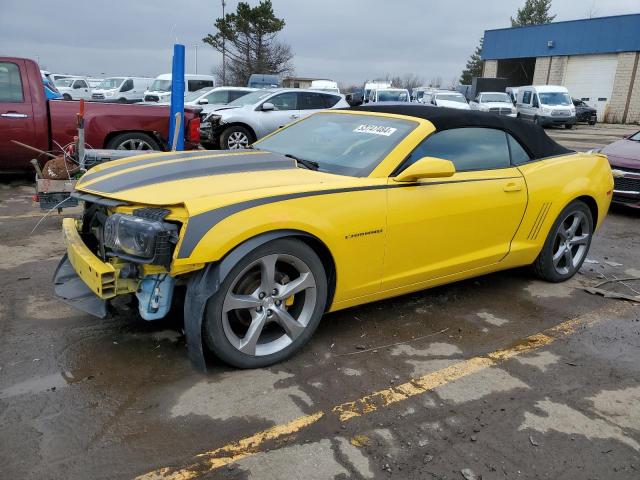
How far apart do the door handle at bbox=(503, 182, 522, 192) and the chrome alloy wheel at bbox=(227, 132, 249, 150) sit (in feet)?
27.8

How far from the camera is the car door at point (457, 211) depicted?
3543mm

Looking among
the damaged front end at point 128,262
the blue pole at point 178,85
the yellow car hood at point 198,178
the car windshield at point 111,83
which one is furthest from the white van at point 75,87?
the damaged front end at point 128,262

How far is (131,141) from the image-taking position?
777cm

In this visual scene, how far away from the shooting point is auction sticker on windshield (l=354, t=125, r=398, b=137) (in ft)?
12.5

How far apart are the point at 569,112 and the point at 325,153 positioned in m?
27.7

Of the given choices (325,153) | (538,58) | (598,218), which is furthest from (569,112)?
(325,153)

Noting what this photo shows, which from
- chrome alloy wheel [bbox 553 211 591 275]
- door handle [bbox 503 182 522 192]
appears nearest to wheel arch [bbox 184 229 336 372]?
door handle [bbox 503 182 522 192]

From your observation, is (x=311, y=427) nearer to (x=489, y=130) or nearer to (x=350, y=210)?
(x=350, y=210)

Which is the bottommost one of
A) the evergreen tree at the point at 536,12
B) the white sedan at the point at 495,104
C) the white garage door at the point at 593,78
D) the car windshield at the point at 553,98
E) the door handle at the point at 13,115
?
the door handle at the point at 13,115

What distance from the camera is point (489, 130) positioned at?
14.1ft

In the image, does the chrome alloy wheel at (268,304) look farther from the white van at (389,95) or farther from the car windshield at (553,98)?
the car windshield at (553,98)

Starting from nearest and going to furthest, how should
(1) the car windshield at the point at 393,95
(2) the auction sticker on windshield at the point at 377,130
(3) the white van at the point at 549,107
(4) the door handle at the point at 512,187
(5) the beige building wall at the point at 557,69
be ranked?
(2) the auction sticker on windshield at the point at 377,130
(4) the door handle at the point at 512,187
(1) the car windshield at the point at 393,95
(3) the white van at the point at 549,107
(5) the beige building wall at the point at 557,69

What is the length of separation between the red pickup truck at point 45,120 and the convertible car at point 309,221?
4.09m

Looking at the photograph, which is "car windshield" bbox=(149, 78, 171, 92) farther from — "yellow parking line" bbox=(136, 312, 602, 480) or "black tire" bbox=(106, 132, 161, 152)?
"yellow parking line" bbox=(136, 312, 602, 480)
